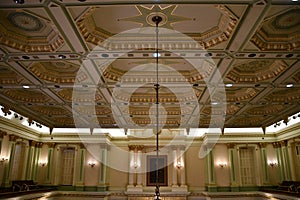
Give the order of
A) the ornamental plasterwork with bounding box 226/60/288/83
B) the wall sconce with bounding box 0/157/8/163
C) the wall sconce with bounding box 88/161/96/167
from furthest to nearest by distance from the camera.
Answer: the wall sconce with bounding box 88/161/96/167
the wall sconce with bounding box 0/157/8/163
the ornamental plasterwork with bounding box 226/60/288/83

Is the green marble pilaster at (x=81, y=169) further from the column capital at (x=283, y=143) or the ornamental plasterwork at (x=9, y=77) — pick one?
the column capital at (x=283, y=143)

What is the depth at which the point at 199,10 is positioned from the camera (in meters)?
5.37

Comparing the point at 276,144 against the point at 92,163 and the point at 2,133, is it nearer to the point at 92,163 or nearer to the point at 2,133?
the point at 92,163

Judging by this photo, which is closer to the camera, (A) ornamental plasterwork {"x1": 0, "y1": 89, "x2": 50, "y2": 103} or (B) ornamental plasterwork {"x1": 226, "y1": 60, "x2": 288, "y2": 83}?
(B) ornamental plasterwork {"x1": 226, "y1": 60, "x2": 288, "y2": 83}

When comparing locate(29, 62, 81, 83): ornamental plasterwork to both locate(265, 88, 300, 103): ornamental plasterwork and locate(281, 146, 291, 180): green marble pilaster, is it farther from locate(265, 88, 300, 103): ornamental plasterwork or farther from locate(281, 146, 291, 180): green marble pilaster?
locate(281, 146, 291, 180): green marble pilaster

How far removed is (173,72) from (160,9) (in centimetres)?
319

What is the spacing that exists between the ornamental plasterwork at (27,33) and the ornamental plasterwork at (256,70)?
15.8 feet

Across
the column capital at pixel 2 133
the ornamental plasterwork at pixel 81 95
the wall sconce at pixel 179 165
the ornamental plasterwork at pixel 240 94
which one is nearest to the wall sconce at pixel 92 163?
the wall sconce at pixel 179 165

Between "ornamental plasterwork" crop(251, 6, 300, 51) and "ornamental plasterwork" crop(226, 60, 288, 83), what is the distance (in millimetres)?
1025

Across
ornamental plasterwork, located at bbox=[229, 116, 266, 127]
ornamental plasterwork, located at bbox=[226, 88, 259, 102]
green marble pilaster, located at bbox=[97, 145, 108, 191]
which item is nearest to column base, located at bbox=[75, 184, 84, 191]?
green marble pilaster, located at bbox=[97, 145, 108, 191]

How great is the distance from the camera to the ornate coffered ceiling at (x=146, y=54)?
16.7 feet

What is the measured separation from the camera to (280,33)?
5.98 metres

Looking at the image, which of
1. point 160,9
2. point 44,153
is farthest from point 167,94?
point 44,153

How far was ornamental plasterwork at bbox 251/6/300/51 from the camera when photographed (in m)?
5.44
